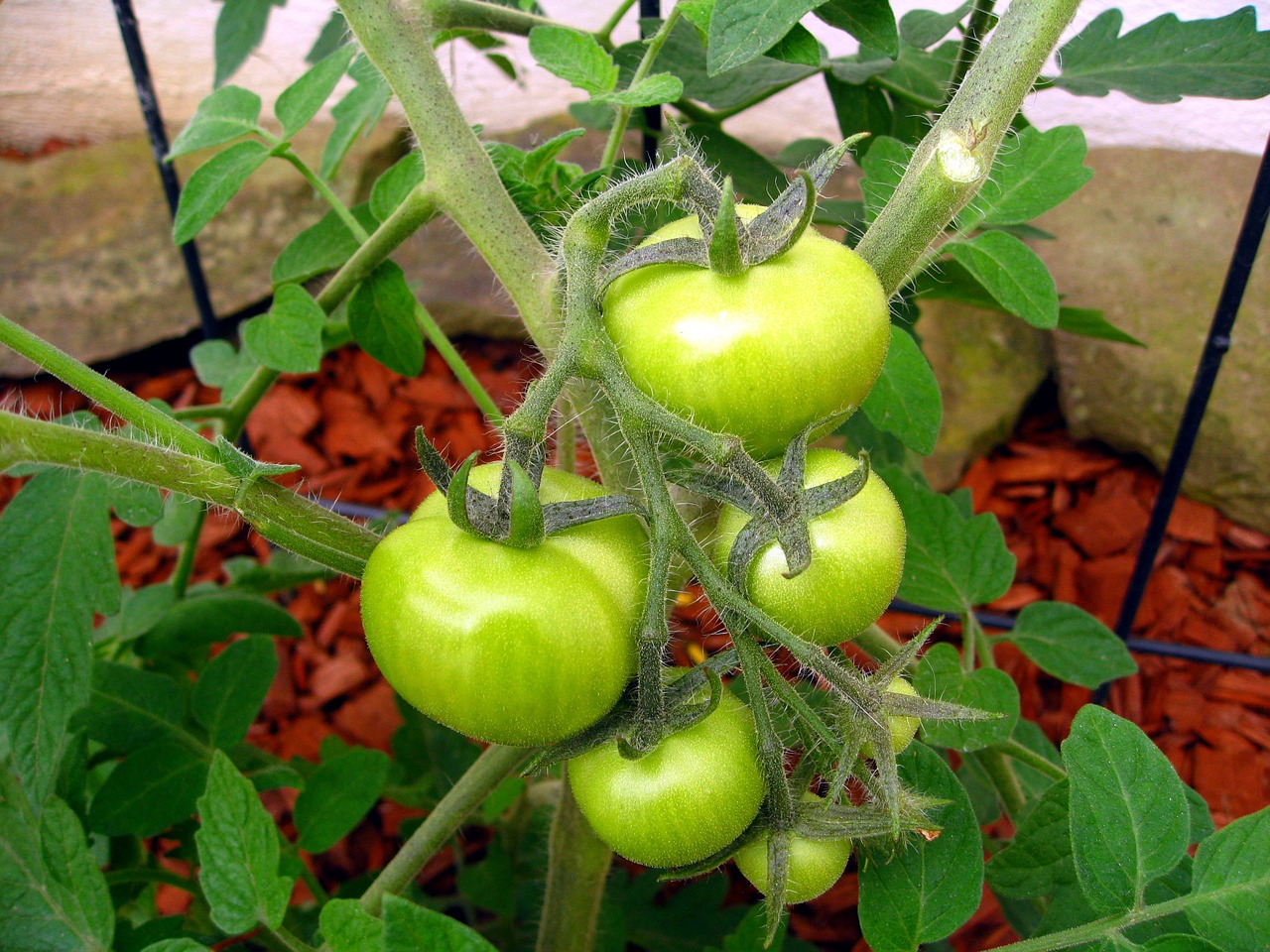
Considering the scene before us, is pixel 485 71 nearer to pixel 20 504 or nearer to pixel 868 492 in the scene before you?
pixel 20 504

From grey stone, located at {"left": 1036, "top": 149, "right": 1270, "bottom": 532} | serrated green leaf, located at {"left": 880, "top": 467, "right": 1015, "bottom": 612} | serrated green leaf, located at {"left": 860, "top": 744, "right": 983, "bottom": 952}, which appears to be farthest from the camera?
grey stone, located at {"left": 1036, "top": 149, "right": 1270, "bottom": 532}

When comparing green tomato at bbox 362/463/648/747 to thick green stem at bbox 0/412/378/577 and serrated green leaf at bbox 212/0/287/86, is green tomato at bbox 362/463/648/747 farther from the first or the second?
serrated green leaf at bbox 212/0/287/86

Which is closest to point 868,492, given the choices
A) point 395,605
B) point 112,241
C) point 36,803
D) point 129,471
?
point 395,605

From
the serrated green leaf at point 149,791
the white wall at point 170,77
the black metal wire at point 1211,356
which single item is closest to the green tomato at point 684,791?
the serrated green leaf at point 149,791

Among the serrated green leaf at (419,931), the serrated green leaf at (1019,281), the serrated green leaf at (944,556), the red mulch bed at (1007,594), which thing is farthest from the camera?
the red mulch bed at (1007,594)

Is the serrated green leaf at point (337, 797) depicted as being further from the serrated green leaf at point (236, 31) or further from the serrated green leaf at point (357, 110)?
the serrated green leaf at point (236, 31)

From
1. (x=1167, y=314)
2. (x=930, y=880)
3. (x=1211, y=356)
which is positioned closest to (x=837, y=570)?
(x=930, y=880)

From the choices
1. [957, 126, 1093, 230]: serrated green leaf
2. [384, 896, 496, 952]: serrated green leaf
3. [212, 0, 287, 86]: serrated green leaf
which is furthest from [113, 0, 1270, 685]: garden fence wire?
[384, 896, 496, 952]: serrated green leaf
